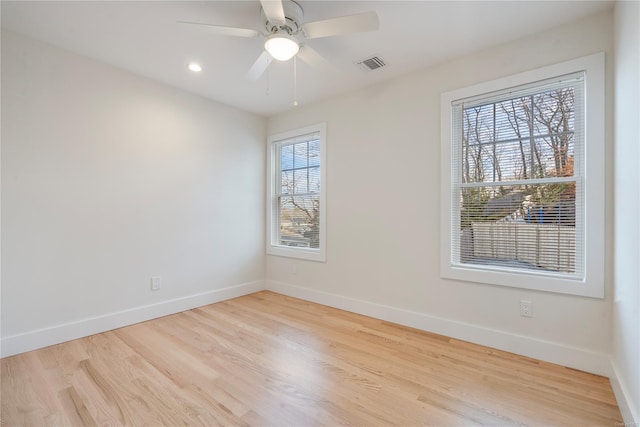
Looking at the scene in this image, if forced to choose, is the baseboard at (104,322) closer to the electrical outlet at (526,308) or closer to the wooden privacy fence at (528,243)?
the wooden privacy fence at (528,243)

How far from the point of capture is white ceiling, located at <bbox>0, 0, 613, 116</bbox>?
1921 millimetres

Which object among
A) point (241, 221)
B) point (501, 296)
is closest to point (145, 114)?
point (241, 221)

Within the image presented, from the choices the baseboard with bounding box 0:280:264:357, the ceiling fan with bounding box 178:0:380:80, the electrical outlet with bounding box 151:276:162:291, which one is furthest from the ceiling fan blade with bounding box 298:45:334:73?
the baseboard with bounding box 0:280:264:357

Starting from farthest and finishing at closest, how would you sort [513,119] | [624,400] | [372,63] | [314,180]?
[314,180]
[372,63]
[513,119]
[624,400]

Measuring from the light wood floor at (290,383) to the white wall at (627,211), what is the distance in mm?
238

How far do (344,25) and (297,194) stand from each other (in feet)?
7.97

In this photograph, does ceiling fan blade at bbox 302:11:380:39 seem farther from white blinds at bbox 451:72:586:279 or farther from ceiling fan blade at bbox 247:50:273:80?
white blinds at bbox 451:72:586:279

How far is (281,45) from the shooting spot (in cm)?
187

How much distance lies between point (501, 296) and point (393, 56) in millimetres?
2257

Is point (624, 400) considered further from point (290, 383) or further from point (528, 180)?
point (290, 383)

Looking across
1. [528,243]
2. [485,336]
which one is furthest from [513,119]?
[485,336]

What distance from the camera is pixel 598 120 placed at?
6.37ft

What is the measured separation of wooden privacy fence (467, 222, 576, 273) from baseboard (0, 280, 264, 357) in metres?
2.99

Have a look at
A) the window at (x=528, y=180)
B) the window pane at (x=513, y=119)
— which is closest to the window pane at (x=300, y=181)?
the window at (x=528, y=180)
